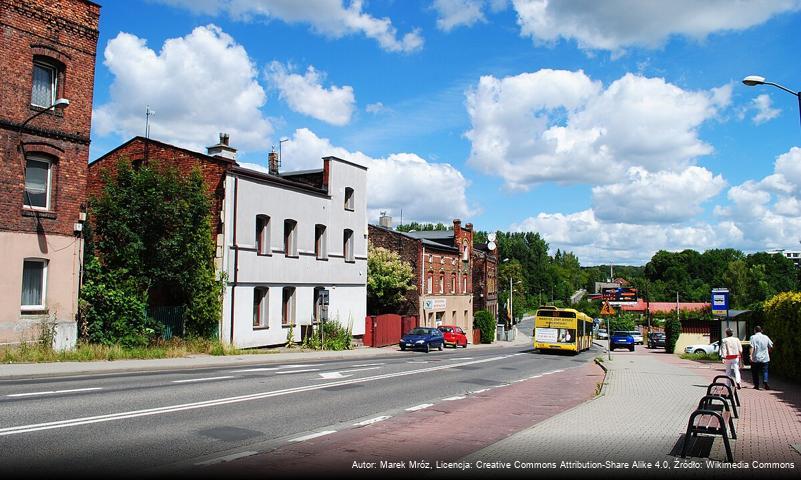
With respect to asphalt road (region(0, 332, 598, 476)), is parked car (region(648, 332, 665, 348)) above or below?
below

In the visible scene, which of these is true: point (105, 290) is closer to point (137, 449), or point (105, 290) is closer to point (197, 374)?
point (197, 374)

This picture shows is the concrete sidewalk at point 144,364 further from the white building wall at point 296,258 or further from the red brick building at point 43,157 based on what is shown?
the red brick building at point 43,157

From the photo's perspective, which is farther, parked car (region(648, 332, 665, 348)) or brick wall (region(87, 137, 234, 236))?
parked car (region(648, 332, 665, 348))

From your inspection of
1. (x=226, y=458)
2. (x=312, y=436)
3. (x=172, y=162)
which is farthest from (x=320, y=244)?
(x=226, y=458)

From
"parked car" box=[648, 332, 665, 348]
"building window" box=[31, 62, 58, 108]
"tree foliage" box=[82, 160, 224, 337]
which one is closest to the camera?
"building window" box=[31, 62, 58, 108]

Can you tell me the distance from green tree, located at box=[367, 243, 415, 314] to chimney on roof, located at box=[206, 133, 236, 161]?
14.1m

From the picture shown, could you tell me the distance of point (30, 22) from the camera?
20125 mm

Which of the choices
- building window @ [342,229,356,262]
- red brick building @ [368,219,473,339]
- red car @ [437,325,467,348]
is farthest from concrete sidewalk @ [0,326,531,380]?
red brick building @ [368,219,473,339]

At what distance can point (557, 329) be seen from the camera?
1447 inches

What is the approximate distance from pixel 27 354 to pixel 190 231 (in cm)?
860

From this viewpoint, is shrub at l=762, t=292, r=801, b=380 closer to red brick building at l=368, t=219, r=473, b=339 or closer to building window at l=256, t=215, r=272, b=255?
building window at l=256, t=215, r=272, b=255

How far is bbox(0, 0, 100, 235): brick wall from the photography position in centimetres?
1964

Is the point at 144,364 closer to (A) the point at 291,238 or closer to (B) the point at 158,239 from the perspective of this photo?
(B) the point at 158,239

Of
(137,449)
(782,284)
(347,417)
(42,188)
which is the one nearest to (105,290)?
(42,188)
